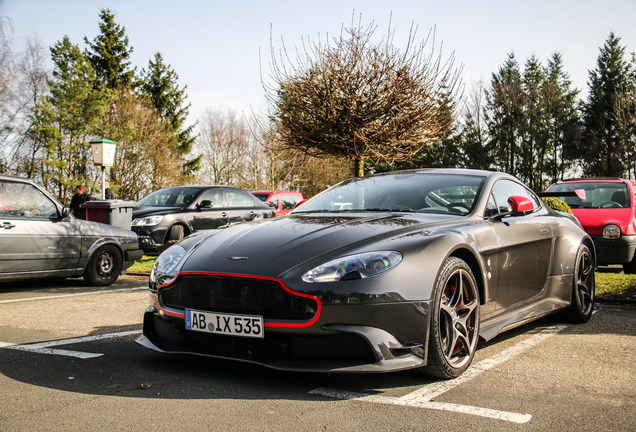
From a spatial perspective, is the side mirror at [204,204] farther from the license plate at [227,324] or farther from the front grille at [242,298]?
the license plate at [227,324]

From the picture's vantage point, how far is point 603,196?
393 inches

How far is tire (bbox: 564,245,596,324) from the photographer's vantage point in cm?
521

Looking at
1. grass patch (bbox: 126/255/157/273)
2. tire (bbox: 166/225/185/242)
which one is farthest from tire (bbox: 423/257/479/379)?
tire (bbox: 166/225/185/242)

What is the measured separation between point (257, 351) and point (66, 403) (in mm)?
1010

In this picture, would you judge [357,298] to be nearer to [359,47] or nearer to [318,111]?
[318,111]

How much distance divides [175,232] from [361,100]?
4927mm

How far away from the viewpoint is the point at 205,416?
2697 millimetres

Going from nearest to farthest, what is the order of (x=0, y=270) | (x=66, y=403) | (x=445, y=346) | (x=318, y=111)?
(x=66, y=403)
(x=445, y=346)
(x=0, y=270)
(x=318, y=111)

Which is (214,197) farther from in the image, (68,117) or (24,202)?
(68,117)

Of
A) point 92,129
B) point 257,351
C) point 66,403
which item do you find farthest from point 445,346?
point 92,129

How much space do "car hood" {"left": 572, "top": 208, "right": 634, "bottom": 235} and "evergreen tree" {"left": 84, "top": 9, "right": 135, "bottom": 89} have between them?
1366 inches

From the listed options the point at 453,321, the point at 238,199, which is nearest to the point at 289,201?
the point at 238,199

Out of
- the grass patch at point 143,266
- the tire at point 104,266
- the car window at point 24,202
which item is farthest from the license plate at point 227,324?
the grass patch at point 143,266

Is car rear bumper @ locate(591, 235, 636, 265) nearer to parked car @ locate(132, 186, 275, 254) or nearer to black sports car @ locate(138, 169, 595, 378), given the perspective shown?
black sports car @ locate(138, 169, 595, 378)
